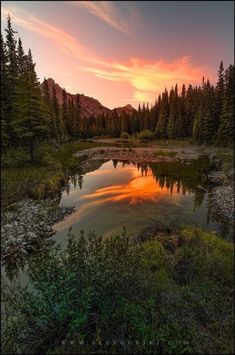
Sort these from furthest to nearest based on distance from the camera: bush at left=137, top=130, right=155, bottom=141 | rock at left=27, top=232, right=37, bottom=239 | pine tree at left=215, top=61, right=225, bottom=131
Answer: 1. bush at left=137, top=130, right=155, bottom=141
2. pine tree at left=215, top=61, right=225, bottom=131
3. rock at left=27, top=232, right=37, bottom=239

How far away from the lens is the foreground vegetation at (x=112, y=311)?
4741 millimetres

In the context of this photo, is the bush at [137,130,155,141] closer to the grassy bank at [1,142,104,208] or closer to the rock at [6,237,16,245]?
the grassy bank at [1,142,104,208]

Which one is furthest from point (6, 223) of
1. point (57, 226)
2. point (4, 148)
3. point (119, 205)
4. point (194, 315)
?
point (4, 148)

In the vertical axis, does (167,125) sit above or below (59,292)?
above

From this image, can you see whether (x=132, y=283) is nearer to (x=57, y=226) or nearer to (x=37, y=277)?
(x=37, y=277)

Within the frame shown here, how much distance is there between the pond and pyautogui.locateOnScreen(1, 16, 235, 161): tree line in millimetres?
8632

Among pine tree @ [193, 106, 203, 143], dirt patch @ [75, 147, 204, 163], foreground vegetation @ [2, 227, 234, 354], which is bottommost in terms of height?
foreground vegetation @ [2, 227, 234, 354]

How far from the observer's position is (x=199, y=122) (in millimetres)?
52875

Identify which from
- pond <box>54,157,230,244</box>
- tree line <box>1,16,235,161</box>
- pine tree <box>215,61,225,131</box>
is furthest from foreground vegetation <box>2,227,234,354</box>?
pine tree <box>215,61,225,131</box>

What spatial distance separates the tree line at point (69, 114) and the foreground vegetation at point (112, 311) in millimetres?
20627

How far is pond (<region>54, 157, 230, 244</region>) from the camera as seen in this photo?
14.0m

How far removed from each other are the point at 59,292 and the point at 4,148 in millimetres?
24593

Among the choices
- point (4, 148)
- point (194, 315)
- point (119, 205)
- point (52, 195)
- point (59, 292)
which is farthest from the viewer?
point (4, 148)

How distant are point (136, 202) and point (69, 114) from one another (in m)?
58.7
